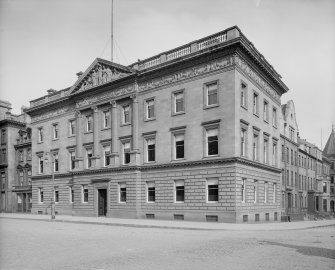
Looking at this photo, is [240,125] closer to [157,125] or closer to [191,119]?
[191,119]

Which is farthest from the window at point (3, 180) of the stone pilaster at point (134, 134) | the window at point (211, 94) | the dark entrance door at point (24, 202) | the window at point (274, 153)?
the window at point (274, 153)

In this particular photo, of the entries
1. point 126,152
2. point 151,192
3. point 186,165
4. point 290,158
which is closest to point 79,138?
point 126,152

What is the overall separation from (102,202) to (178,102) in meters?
13.0

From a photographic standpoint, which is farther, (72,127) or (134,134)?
(72,127)

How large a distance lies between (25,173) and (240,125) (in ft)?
116

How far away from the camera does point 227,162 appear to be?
28969 millimetres

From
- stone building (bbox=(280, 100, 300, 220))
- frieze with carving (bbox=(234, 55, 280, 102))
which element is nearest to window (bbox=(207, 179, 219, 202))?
frieze with carving (bbox=(234, 55, 280, 102))

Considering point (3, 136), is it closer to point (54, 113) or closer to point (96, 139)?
point (54, 113)

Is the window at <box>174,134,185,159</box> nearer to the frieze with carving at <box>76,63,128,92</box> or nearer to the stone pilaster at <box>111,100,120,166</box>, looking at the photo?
the stone pilaster at <box>111,100,120,166</box>

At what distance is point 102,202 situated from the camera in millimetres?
37875

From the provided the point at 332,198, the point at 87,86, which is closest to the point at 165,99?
the point at 87,86

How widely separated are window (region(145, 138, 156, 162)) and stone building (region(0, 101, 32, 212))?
24.7 meters

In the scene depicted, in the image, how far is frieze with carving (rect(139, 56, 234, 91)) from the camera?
29.9 m

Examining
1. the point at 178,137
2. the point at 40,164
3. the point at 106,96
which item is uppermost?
the point at 106,96
